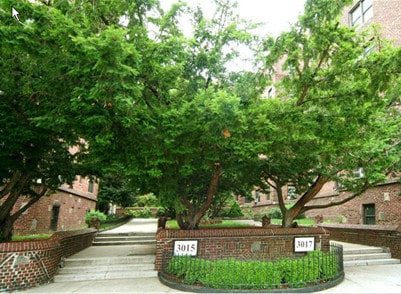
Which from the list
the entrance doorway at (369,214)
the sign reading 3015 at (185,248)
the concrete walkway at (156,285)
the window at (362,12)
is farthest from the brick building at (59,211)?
the window at (362,12)

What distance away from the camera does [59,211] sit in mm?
15883

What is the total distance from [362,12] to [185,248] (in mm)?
18891

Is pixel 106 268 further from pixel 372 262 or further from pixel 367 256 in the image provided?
pixel 367 256

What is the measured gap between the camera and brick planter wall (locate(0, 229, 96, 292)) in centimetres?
702

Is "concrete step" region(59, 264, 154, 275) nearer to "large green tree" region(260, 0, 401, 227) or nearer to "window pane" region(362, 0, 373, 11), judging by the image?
"large green tree" region(260, 0, 401, 227)

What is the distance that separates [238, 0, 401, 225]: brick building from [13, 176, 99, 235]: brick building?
1055cm

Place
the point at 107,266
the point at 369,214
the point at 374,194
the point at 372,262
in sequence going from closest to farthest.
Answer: the point at 107,266 < the point at 372,262 < the point at 374,194 < the point at 369,214

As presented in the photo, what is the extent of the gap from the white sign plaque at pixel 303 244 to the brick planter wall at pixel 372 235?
4.26 m

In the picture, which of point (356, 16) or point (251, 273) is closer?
point (251, 273)

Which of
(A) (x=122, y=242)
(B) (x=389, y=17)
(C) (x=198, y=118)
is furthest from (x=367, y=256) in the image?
(B) (x=389, y=17)

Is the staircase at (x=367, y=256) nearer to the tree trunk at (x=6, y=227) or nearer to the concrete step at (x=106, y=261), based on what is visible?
the concrete step at (x=106, y=261)

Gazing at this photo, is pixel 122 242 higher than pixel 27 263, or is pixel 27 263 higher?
pixel 27 263

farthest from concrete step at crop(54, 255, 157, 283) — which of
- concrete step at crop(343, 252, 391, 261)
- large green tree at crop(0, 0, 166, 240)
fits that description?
concrete step at crop(343, 252, 391, 261)

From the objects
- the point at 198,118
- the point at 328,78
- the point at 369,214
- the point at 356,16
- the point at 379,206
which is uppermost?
the point at 356,16
